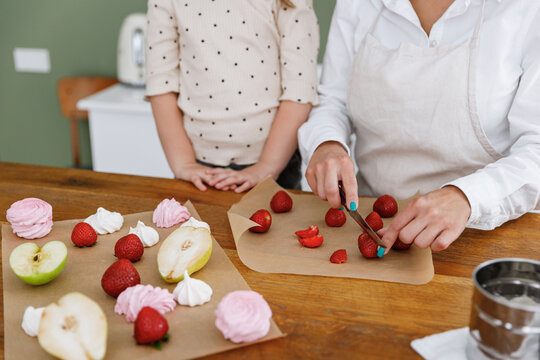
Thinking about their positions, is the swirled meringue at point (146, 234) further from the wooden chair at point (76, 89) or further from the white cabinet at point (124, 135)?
the wooden chair at point (76, 89)

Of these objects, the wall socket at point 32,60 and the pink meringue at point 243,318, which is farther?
the wall socket at point 32,60

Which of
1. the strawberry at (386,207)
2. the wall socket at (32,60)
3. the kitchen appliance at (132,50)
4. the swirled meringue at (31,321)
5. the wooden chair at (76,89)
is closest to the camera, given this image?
the swirled meringue at (31,321)

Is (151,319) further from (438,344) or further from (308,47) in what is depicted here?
(308,47)

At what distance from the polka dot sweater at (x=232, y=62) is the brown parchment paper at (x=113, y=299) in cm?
44

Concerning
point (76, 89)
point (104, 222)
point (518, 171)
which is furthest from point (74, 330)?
point (76, 89)

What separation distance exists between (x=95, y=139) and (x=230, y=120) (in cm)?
116

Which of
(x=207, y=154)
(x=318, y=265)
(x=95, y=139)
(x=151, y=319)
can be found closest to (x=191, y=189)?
(x=207, y=154)

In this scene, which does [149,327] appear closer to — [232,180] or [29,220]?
[29,220]

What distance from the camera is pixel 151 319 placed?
58cm

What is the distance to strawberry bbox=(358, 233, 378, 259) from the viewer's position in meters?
0.77

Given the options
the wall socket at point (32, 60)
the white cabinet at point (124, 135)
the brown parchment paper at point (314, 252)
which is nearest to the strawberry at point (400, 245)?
the brown parchment paper at point (314, 252)

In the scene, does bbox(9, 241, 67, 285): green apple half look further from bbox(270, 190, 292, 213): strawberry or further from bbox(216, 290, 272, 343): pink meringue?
bbox(270, 190, 292, 213): strawberry

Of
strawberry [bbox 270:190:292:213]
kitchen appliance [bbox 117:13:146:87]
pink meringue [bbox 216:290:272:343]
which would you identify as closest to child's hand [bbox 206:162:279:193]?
strawberry [bbox 270:190:292:213]

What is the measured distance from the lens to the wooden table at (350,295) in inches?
23.1
